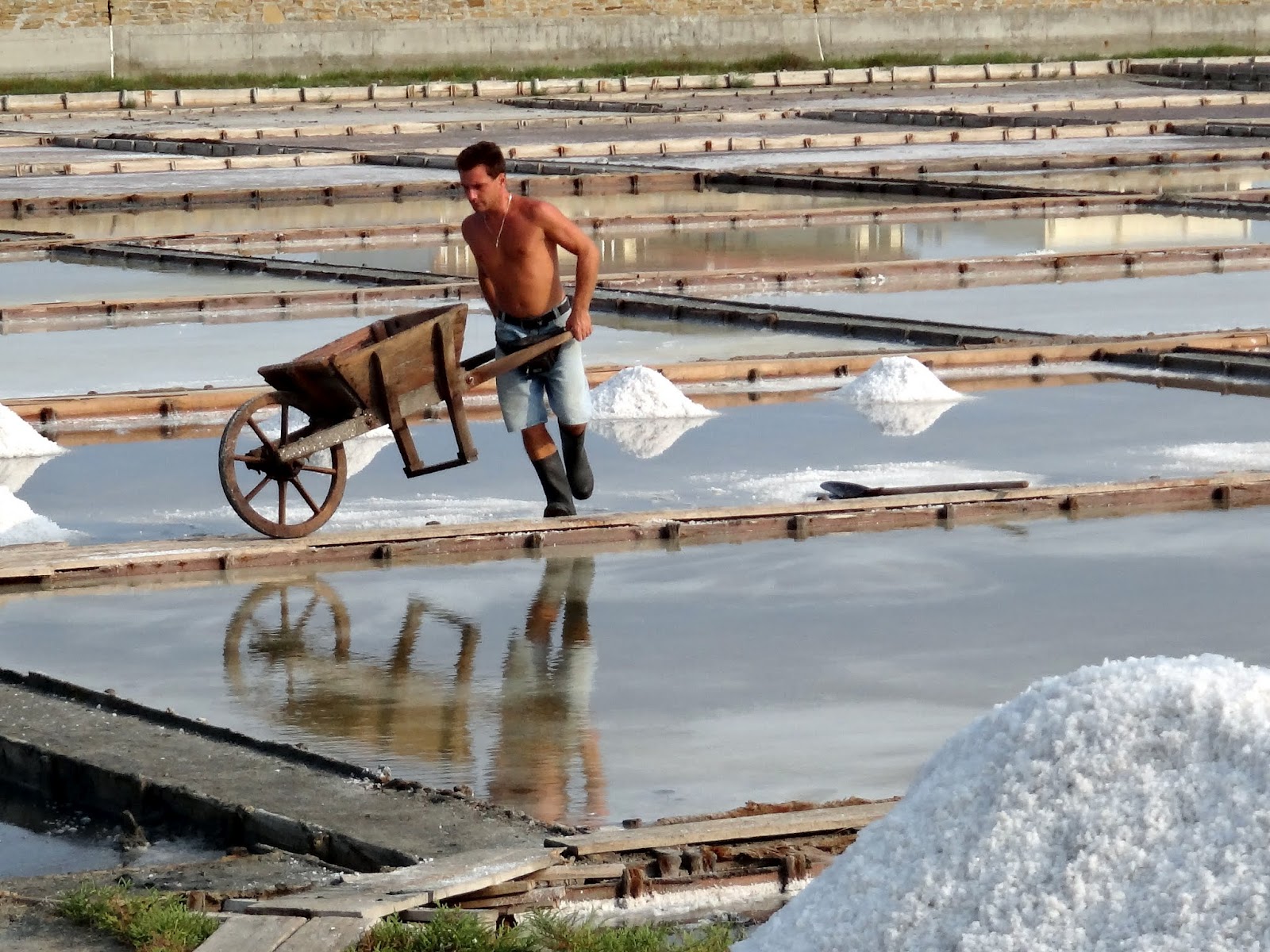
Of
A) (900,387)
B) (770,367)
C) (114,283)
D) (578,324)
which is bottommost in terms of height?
(900,387)

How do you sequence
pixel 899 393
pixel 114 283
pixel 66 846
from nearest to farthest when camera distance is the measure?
pixel 66 846, pixel 899 393, pixel 114 283

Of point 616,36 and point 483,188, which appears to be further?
point 616,36

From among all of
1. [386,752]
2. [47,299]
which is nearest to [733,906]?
[386,752]

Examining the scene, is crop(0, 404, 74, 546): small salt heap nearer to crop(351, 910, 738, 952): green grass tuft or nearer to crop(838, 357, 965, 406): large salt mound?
crop(838, 357, 965, 406): large salt mound

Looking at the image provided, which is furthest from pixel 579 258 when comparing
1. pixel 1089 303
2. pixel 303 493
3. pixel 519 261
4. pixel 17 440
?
pixel 1089 303

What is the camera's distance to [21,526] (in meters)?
7.96

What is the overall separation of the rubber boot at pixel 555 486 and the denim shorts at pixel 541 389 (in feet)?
0.41

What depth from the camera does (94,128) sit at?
2912cm

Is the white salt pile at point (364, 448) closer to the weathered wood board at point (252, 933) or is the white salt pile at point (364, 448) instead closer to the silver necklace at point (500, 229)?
the silver necklace at point (500, 229)

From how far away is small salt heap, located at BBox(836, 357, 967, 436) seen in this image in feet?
33.8

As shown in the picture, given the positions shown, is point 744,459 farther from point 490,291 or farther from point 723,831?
point 723,831

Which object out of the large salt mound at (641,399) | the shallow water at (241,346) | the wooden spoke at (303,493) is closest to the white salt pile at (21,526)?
Result: the wooden spoke at (303,493)

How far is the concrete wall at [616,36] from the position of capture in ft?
116

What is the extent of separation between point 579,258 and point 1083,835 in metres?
4.49
